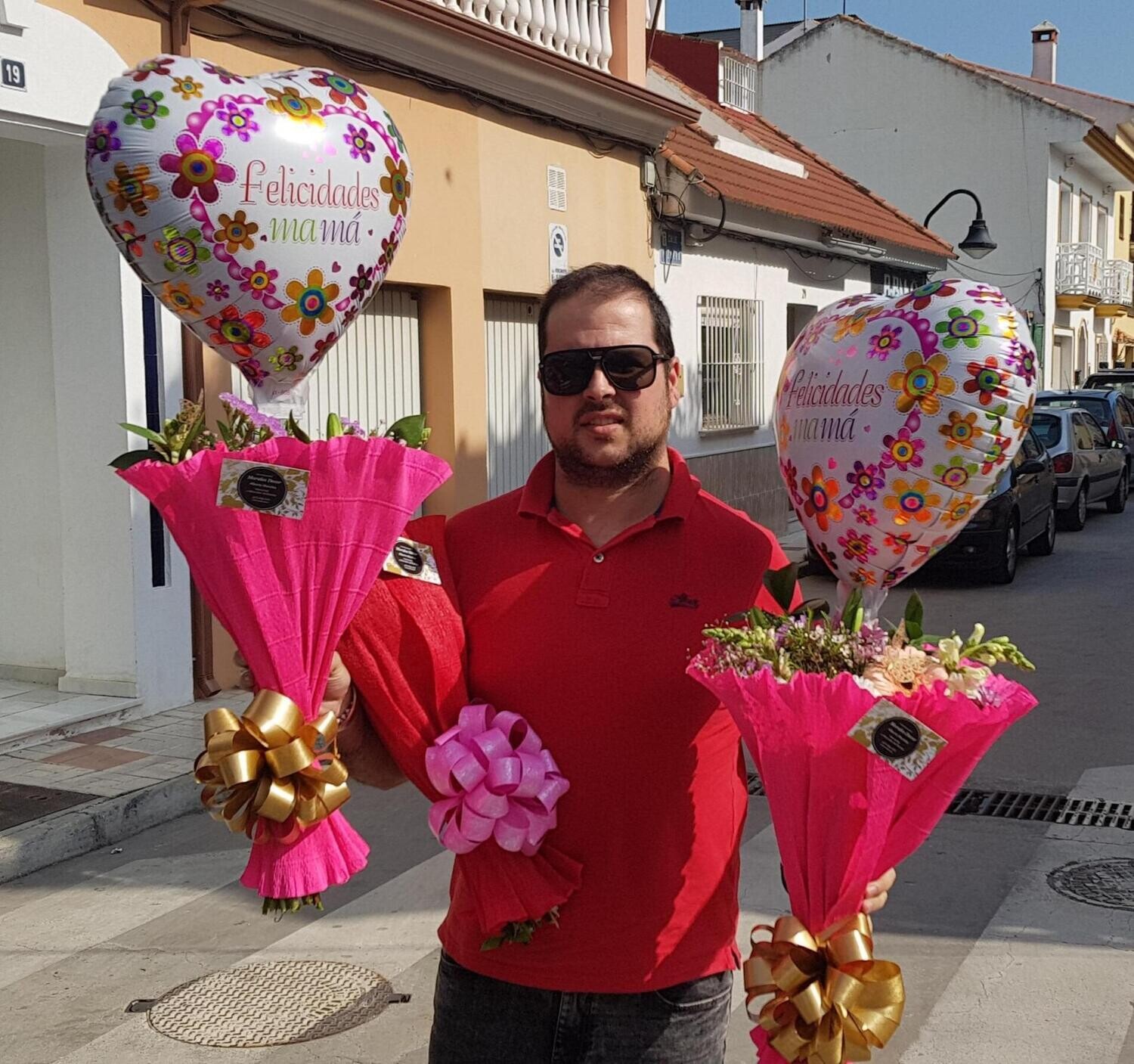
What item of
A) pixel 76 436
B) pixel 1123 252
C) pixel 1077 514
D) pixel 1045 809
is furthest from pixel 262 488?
pixel 1123 252

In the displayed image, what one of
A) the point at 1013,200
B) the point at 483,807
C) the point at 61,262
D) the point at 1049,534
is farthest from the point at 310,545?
the point at 1013,200

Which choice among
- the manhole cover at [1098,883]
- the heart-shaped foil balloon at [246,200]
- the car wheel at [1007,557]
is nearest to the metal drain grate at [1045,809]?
the manhole cover at [1098,883]

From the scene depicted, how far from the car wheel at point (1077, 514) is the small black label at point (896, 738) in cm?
1689

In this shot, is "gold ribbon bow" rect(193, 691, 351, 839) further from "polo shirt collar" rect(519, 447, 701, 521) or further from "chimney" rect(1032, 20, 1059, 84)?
"chimney" rect(1032, 20, 1059, 84)

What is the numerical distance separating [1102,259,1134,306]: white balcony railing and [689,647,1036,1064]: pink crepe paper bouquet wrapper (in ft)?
120

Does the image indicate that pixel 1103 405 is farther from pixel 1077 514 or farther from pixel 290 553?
pixel 290 553

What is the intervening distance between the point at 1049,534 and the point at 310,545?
14423mm

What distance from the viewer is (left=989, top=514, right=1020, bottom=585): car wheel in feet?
42.5

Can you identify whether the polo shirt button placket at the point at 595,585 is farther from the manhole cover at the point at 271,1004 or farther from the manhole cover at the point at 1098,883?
the manhole cover at the point at 1098,883

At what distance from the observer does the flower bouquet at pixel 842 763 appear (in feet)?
6.66

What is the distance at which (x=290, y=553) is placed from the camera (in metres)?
2.28

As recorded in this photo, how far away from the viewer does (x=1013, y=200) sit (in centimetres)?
3017

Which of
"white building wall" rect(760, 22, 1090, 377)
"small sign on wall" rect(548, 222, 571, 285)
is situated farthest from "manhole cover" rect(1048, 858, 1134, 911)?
"white building wall" rect(760, 22, 1090, 377)

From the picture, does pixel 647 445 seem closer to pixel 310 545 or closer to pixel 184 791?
pixel 310 545
